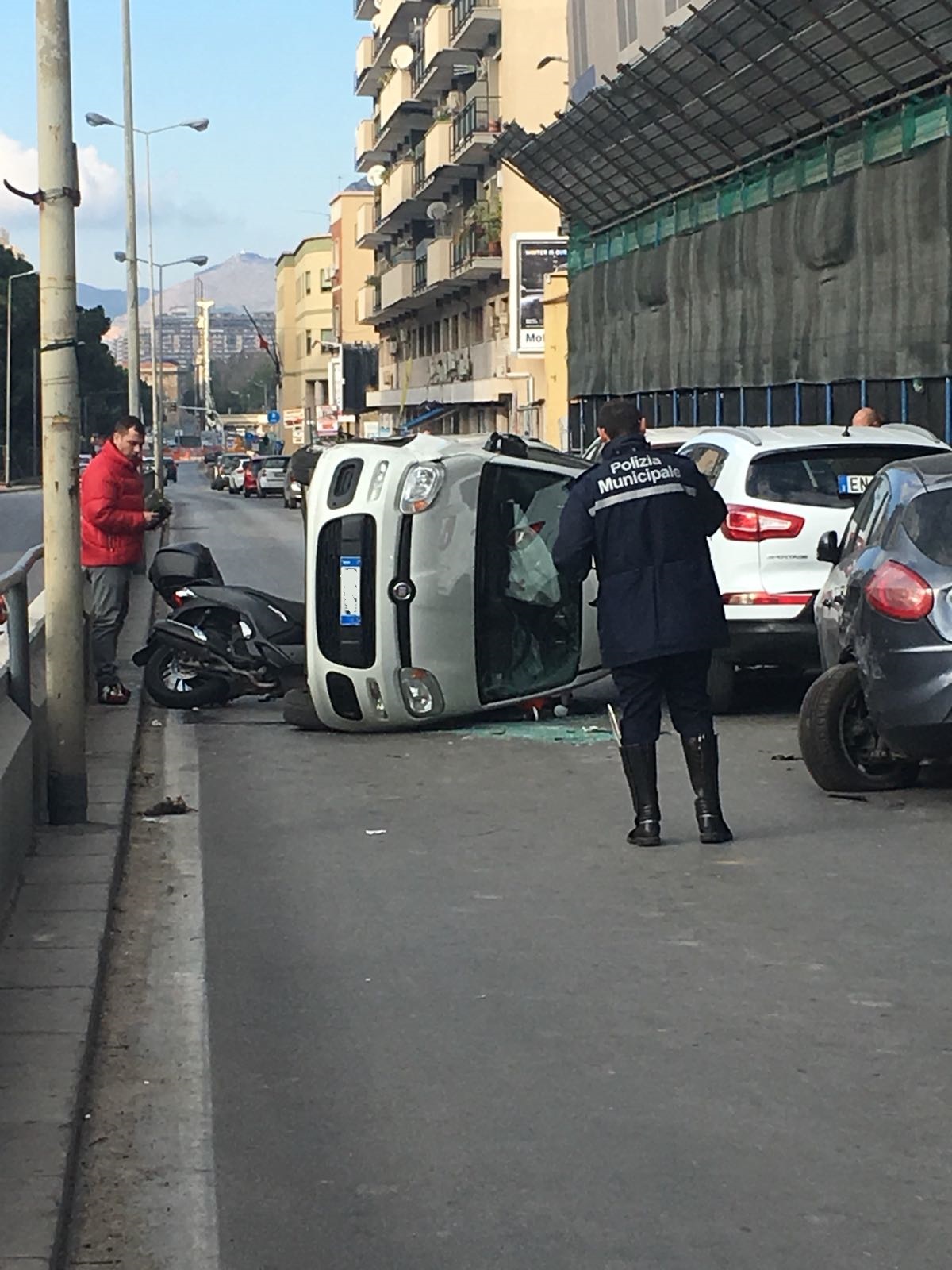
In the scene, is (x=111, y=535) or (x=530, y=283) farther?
(x=530, y=283)

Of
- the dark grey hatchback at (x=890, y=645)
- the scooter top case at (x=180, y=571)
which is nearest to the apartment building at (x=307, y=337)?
the scooter top case at (x=180, y=571)

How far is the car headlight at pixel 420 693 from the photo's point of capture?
12.1m

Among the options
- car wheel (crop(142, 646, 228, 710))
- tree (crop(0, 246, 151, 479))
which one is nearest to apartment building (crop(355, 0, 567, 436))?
tree (crop(0, 246, 151, 479))

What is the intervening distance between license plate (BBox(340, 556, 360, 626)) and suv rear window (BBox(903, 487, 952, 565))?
3.60m

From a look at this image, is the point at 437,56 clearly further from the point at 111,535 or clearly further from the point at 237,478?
the point at 111,535

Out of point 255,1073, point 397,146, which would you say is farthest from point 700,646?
point 397,146

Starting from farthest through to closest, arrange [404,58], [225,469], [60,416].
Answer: [225,469], [404,58], [60,416]

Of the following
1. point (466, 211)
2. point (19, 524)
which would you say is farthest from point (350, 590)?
point (466, 211)

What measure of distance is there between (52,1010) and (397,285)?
7142 centimetres

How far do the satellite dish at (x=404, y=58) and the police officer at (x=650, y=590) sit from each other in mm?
70312

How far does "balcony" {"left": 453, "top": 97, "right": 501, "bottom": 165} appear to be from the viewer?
2408 inches

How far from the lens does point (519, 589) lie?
478 inches

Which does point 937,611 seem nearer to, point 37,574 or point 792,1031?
point 792,1031

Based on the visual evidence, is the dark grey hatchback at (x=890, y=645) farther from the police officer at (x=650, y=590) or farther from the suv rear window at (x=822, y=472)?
the suv rear window at (x=822, y=472)
